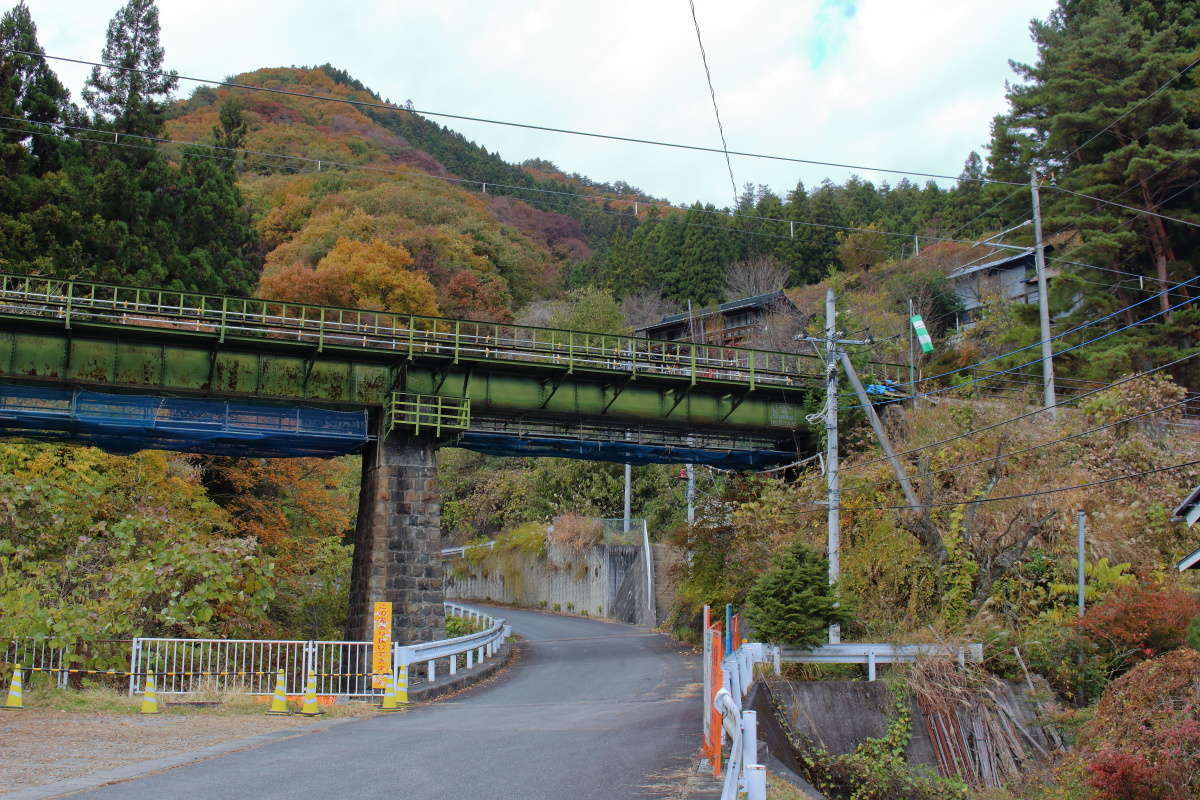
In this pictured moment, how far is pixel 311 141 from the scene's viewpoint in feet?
345

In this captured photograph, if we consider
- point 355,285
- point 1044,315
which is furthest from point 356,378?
point 355,285

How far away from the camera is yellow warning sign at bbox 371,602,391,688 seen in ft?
69.7

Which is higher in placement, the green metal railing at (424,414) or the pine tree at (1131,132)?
the pine tree at (1131,132)

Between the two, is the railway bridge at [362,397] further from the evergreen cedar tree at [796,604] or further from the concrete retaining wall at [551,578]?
the concrete retaining wall at [551,578]

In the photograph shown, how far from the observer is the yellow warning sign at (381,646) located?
21.2 m

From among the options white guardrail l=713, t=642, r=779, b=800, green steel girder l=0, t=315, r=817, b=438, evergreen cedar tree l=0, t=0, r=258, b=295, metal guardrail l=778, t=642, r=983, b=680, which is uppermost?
→ evergreen cedar tree l=0, t=0, r=258, b=295

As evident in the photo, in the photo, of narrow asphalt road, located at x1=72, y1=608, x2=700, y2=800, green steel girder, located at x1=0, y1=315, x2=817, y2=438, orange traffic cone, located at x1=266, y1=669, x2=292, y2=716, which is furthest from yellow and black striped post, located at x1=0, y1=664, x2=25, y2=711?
green steel girder, located at x1=0, y1=315, x2=817, y2=438

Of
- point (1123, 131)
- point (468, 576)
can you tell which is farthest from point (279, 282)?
point (1123, 131)

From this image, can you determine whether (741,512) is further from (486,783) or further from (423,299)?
(423,299)

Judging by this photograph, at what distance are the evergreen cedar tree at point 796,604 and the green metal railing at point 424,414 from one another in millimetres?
10807

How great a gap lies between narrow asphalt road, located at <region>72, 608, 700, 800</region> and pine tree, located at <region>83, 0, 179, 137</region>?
106 feet

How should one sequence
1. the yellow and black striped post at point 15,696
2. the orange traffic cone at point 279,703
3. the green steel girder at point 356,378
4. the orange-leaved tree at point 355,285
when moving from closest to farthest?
the yellow and black striped post at point 15,696 < the orange traffic cone at point 279,703 < the green steel girder at point 356,378 < the orange-leaved tree at point 355,285

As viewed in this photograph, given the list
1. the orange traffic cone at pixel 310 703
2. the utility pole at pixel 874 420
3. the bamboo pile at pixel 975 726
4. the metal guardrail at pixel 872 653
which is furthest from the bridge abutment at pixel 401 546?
the bamboo pile at pixel 975 726

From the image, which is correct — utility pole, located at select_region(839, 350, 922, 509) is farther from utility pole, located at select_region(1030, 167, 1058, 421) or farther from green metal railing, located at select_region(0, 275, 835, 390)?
utility pole, located at select_region(1030, 167, 1058, 421)
